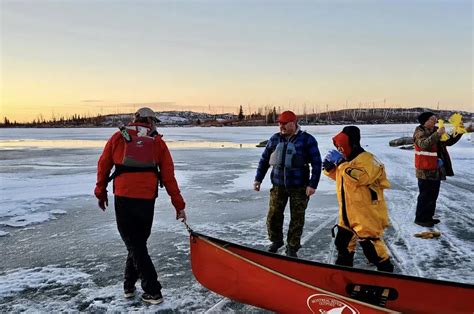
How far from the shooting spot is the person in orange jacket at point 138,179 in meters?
3.60

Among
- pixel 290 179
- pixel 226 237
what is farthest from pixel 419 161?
pixel 226 237

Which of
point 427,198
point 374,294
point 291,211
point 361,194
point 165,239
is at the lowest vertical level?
point 165,239

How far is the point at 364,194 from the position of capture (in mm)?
4023

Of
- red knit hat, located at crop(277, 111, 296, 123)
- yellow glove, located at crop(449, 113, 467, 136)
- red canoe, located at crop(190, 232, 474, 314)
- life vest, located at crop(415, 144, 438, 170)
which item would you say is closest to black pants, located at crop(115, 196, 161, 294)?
red canoe, located at crop(190, 232, 474, 314)

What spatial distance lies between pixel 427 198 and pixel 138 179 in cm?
448

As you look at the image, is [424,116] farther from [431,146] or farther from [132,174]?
[132,174]

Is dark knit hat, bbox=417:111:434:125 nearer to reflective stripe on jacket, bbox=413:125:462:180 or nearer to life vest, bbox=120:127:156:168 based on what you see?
reflective stripe on jacket, bbox=413:125:462:180

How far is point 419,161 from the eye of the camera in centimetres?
623

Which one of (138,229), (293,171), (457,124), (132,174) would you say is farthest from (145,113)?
(457,124)

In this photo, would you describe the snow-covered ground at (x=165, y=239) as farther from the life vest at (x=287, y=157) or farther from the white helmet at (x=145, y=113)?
the white helmet at (x=145, y=113)

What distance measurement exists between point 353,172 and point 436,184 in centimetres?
295

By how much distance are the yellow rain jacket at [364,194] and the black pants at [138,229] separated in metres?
1.79

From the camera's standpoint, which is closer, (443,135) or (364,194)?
(364,194)

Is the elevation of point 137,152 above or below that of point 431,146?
above
